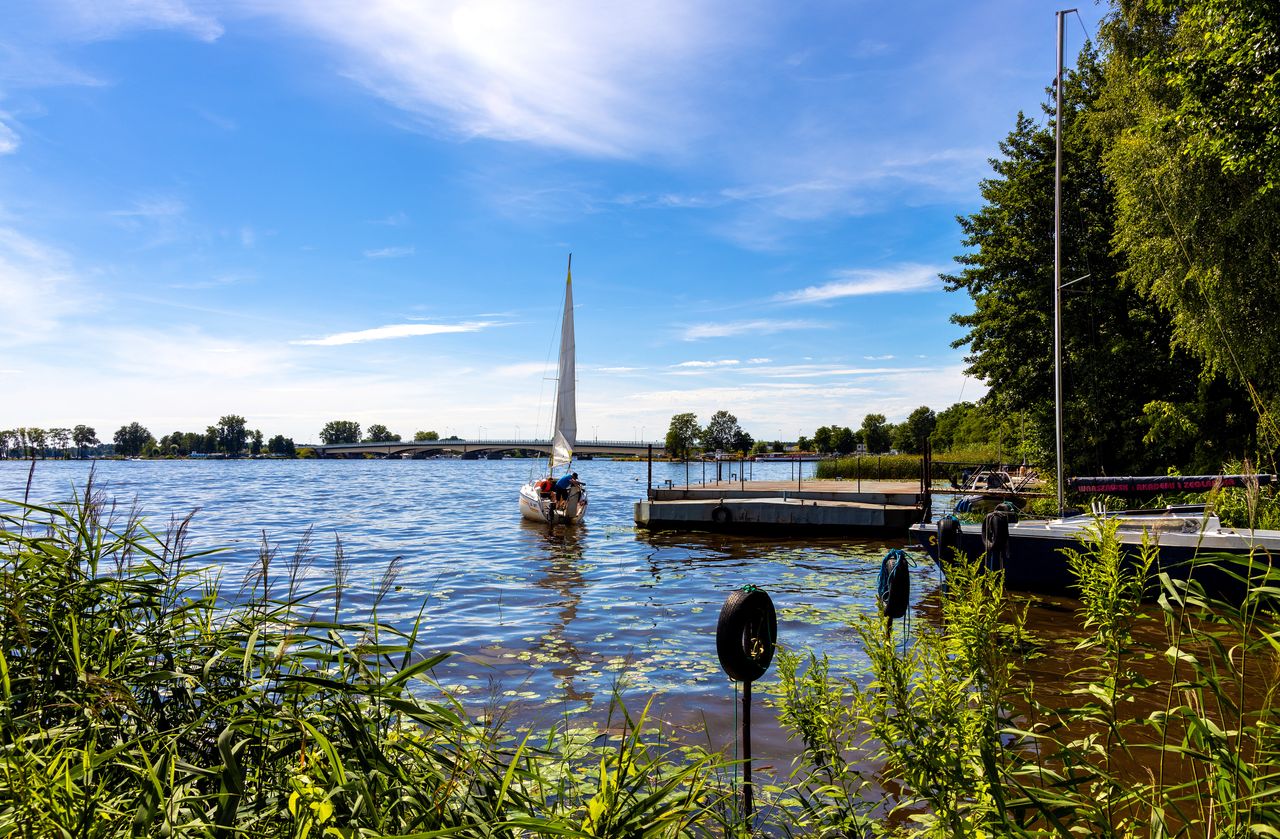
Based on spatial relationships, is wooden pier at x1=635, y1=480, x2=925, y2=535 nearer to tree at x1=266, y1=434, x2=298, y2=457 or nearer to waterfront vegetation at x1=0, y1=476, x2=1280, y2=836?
waterfront vegetation at x1=0, y1=476, x2=1280, y2=836

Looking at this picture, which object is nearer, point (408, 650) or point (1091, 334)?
point (408, 650)

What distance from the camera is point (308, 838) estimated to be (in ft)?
7.24

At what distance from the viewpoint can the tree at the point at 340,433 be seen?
7323 inches

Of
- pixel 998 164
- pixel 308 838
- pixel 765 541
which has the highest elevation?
pixel 998 164

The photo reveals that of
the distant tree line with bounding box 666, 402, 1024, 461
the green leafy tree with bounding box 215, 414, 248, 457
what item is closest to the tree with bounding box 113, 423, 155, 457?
the green leafy tree with bounding box 215, 414, 248, 457

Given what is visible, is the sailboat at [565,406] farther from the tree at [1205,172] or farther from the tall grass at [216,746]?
the tall grass at [216,746]

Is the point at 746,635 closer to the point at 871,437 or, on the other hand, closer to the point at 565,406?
the point at 565,406

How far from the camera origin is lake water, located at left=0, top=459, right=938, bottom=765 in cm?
845

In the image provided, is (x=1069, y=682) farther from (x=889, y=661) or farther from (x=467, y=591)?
(x=467, y=591)

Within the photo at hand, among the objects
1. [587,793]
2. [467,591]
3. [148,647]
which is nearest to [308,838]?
[148,647]

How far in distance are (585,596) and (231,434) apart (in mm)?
192788

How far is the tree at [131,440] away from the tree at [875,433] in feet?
566

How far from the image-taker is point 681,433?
166 m

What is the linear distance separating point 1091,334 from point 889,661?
96.1 ft
